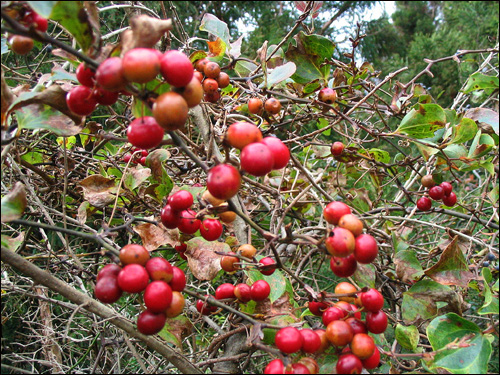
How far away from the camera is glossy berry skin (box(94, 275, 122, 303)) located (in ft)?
1.57

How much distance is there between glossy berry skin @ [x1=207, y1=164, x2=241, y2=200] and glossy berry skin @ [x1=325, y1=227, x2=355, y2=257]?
0.14 meters

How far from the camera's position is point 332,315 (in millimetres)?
535

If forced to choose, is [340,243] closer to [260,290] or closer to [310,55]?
[260,290]

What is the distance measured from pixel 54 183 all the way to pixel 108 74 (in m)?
0.73

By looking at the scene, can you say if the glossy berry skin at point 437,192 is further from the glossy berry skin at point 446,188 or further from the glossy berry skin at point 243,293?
the glossy berry skin at point 243,293

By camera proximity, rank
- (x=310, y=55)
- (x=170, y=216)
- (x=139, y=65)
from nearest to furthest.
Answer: (x=139, y=65), (x=170, y=216), (x=310, y=55)

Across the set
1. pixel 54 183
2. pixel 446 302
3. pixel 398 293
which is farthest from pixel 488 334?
pixel 54 183

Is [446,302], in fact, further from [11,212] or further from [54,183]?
[54,183]

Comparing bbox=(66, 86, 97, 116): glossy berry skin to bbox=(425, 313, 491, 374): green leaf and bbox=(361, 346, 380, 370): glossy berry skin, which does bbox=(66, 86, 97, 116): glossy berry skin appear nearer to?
bbox=(361, 346, 380, 370): glossy berry skin

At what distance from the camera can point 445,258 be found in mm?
658

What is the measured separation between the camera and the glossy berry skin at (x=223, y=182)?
0.44 m

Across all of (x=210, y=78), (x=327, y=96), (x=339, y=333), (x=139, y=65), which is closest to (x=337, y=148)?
(x=327, y=96)

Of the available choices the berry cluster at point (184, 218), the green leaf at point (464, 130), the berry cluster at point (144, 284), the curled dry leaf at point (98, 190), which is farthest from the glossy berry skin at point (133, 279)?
the green leaf at point (464, 130)

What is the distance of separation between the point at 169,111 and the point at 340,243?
262 mm
